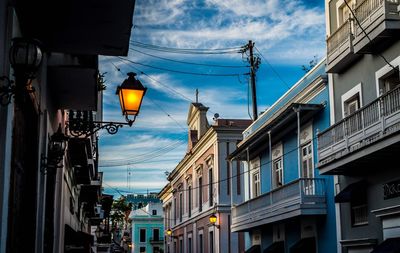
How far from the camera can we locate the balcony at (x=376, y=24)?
1355 cm

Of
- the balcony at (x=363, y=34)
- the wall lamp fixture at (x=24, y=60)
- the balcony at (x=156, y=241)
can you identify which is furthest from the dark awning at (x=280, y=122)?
the balcony at (x=156, y=241)

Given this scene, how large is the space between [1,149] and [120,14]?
203 cm

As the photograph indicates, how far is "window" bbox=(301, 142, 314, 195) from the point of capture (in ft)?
61.8

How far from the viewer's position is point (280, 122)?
66.5ft

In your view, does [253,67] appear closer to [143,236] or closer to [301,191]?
[301,191]

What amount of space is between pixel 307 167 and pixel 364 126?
19.7 ft

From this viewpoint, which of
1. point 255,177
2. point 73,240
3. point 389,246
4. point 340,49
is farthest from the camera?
point 255,177

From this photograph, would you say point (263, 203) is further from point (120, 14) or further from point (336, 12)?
point (120, 14)

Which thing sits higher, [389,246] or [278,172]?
[278,172]

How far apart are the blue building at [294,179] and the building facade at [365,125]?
975mm

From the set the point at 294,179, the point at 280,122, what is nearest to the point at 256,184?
Answer: the point at 294,179

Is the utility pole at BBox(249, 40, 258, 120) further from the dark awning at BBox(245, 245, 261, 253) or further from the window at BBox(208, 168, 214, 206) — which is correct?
the dark awning at BBox(245, 245, 261, 253)

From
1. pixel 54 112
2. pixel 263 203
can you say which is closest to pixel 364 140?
pixel 54 112

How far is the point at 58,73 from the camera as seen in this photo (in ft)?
30.5
